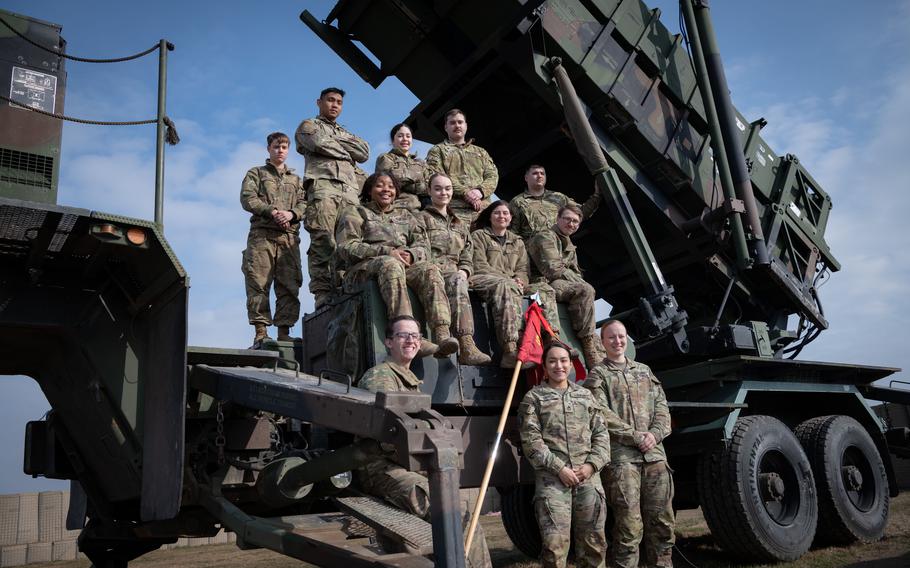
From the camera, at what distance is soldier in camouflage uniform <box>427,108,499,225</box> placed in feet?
19.5

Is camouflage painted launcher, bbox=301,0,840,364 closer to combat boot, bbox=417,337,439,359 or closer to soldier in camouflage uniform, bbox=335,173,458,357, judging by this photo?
soldier in camouflage uniform, bbox=335,173,458,357

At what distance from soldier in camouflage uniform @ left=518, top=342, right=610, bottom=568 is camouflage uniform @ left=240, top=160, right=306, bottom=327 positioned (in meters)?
2.55

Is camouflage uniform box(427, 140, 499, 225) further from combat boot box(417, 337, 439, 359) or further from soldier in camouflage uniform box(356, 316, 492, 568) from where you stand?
soldier in camouflage uniform box(356, 316, 492, 568)

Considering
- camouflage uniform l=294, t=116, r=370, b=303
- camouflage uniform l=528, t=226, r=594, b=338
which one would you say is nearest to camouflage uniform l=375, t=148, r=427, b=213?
camouflage uniform l=294, t=116, r=370, b=303

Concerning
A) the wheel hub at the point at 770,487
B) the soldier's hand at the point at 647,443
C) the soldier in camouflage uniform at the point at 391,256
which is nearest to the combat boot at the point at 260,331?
the soldier in camouflage uniform at the point at 391,256

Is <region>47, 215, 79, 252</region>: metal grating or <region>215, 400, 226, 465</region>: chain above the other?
<region>47, 215, 79, 252</region>: metal grating

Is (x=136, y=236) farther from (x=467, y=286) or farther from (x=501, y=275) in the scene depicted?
(x=501, y=275)

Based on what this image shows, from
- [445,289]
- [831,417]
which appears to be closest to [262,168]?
[445,289]

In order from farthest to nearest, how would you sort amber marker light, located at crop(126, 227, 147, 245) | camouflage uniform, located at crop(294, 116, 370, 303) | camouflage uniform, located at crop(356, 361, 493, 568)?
camouflage uniform, located at crop(294, 116, 370, 303)
amber marker light, located at crop(126, 227, 147, 245)
camouflage uniform, located at crop(356, 361, 493, 568)

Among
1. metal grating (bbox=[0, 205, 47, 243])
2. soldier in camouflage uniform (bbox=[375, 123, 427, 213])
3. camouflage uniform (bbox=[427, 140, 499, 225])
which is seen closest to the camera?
metal grating (bbox=[0, 205, 47, 243])

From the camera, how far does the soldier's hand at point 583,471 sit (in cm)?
392

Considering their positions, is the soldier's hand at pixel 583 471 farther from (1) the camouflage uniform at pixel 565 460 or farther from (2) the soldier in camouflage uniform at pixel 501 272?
(2) the soldier in camouflage uniform at pixel 501 272

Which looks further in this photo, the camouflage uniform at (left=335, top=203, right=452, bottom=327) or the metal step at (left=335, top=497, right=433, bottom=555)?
the camouflage uniform at (left=335, top=203, right=452, bottom=327)

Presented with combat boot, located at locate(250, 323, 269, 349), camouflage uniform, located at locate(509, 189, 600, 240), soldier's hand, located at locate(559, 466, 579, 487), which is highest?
camouflage uniform, located at locate(509, 189, 600, 240)
